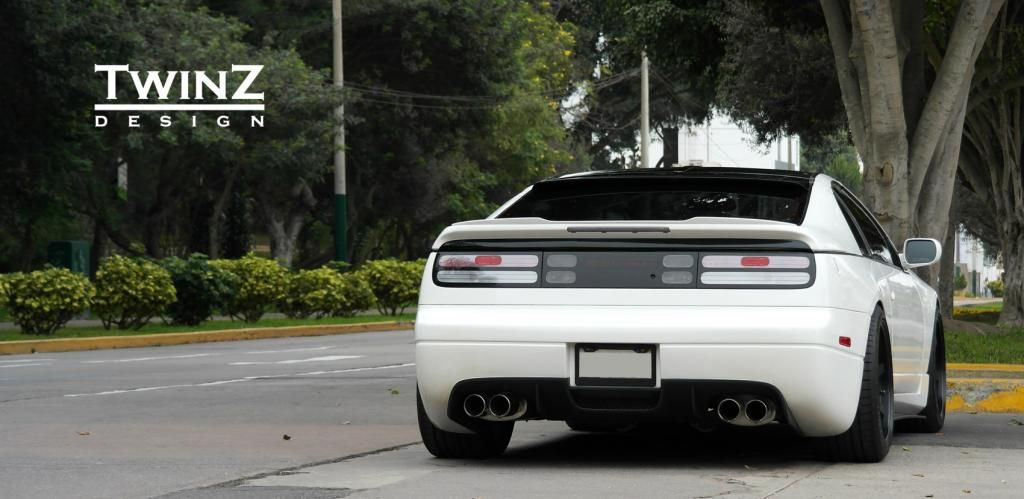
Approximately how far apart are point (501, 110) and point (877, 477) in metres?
38.2

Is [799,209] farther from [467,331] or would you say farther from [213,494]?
[213,494]

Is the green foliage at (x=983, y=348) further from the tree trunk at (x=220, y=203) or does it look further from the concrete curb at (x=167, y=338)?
the tree trunk at (x=220, y=203)

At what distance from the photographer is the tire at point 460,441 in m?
8.22

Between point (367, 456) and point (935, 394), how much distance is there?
11.6 feet

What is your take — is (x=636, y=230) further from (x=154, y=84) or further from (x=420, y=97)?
(x=420, y=97)

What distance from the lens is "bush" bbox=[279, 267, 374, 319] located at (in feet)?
102

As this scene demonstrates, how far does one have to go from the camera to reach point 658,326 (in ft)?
24.1

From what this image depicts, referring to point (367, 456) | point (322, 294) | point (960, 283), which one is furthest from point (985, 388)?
point (960, 283)

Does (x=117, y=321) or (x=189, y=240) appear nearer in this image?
(x=117, y=321)

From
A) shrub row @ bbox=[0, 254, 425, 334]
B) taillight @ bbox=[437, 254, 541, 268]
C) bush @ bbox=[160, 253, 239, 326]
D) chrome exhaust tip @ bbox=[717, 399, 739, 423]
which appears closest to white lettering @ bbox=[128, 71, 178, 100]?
shrub row @ bbox=[0, 254, 425, 334]

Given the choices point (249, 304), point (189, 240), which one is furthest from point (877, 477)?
point (189, 240)

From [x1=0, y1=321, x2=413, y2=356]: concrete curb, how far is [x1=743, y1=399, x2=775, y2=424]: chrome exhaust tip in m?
15.7

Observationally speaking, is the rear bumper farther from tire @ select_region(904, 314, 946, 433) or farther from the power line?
the power line

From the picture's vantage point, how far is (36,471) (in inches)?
318
